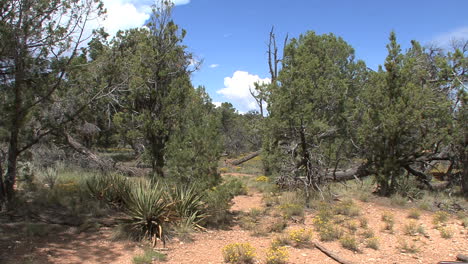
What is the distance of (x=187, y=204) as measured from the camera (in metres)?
8.32

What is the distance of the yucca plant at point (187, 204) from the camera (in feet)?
26.7

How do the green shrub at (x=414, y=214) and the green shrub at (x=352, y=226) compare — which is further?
the green shrub at (x=414, y=214)

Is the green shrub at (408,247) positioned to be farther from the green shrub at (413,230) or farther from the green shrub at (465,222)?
the green shrub at (465,222)

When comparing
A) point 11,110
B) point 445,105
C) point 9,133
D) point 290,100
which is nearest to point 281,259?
point 290,100

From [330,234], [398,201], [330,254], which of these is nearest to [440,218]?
[398,201]

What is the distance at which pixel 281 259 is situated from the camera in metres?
6.20

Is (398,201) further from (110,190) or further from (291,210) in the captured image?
(110,190)

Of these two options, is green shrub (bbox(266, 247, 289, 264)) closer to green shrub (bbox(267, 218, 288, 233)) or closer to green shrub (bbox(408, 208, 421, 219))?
green shrub (bbox(267, 218, 288, 233))

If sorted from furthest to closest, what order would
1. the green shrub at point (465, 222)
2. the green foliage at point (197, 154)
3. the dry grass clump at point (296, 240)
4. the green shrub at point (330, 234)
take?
the green shrub at point (465, 222) < the green foliage at point (197, 154) < the green shrub at point (330, 234) < the dry grass clump at point (296, 240)

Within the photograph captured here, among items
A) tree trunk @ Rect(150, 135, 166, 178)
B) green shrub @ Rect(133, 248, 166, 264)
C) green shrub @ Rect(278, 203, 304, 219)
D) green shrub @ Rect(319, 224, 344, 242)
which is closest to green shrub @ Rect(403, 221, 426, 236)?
green shrub @ Rect(319, 224, 344, 242)

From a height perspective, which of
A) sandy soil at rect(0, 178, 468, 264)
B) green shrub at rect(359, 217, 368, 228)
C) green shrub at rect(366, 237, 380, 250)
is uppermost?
green shrub at rect(359, 217, 368, 228)

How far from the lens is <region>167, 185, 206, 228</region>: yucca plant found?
26.7ft

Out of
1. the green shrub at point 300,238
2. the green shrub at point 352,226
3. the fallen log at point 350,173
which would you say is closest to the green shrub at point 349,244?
the green shrub at point 300,238

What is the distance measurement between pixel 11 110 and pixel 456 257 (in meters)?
9.41
